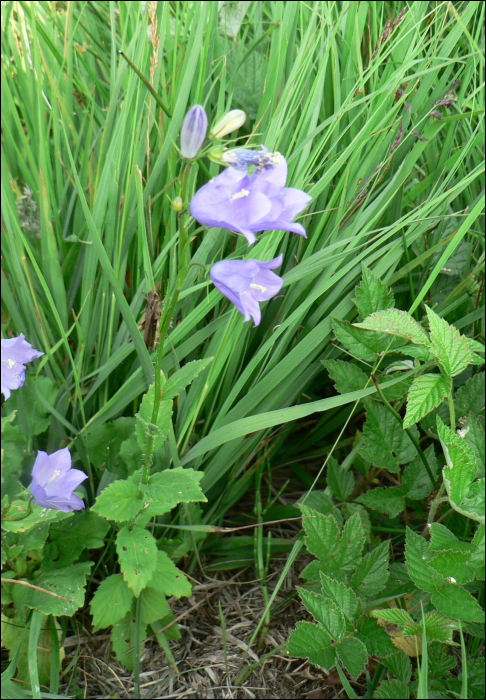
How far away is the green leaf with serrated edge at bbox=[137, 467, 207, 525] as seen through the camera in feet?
3.04

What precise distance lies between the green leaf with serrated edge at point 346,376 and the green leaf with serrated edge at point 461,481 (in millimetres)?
271

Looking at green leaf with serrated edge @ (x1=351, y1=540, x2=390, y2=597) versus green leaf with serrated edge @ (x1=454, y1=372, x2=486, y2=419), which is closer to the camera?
green leaf with serrated edge @ (x1=351, y1=540, x2=390, y2=597)

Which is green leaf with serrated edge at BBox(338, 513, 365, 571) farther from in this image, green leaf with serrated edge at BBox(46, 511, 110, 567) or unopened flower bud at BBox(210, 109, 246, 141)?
unopened flower bud at BBox(210, 109, 246, 141)

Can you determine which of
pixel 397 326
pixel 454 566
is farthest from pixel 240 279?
pixel 454 566

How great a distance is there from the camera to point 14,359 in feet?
3.10

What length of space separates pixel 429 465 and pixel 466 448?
0.27m

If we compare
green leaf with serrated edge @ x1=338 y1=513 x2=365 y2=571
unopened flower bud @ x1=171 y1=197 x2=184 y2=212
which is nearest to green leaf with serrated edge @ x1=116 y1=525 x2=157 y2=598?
green leaf with serrated edge @ x1=338 y1=513 x2=365 y2=571

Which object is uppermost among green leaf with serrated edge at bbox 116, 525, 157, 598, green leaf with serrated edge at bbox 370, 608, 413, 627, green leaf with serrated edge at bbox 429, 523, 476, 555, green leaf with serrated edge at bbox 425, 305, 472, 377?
green leaf with serrated edge at bbox 425, 305, 472, 377

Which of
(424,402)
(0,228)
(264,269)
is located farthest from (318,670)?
(0,228)

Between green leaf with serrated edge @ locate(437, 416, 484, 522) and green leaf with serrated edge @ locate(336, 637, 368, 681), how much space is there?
0.29m

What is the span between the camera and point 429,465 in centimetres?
118

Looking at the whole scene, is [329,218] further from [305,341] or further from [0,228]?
[0,228]

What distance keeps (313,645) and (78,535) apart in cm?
49

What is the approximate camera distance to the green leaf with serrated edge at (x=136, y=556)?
3.01ft
